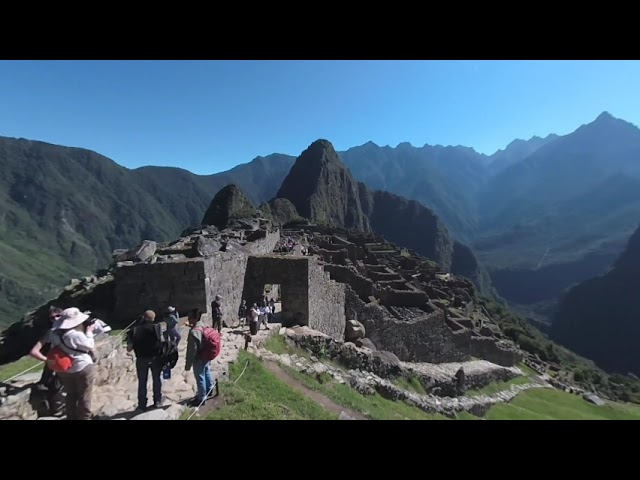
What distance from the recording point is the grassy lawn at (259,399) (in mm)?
7794

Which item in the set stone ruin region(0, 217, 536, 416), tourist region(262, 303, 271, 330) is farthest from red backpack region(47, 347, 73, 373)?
tourist region(262, 303, 271, 330)

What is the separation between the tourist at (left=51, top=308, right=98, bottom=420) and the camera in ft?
20.4

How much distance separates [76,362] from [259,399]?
3851 mm

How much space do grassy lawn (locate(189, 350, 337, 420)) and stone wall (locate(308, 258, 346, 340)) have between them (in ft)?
19.2

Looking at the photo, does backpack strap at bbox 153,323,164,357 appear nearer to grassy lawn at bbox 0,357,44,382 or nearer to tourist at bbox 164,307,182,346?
tourist at bbox 164,307,182,346

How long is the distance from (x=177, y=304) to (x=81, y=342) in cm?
726

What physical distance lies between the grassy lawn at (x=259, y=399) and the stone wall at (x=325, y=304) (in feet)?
19.2

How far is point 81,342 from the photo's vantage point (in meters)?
6.25

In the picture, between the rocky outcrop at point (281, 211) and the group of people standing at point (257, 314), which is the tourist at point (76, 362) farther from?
the rocky outcrop at point (281, 211)

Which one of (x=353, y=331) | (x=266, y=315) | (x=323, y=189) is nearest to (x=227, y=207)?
(x=353, y=331)
